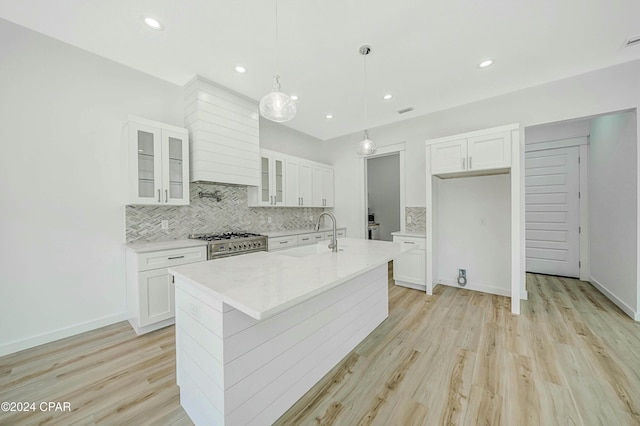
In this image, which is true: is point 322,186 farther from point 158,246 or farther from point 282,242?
point 158,246

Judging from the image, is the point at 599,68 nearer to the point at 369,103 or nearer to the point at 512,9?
the point at 512,9

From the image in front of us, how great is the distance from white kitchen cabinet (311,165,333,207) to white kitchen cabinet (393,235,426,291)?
1797 millimetres

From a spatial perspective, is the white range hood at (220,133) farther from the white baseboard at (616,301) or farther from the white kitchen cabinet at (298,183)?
the white baseboard at (616,301)

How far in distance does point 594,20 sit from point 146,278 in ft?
15.7

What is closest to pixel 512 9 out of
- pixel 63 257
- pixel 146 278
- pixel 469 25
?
pixel 469 25

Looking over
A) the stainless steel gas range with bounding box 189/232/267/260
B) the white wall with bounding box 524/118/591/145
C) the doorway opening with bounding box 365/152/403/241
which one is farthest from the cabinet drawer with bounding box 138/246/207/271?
the white wall with bounding box 524/118/591/145

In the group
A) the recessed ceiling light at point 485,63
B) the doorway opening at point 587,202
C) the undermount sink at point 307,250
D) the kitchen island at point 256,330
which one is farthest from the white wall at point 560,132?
the kitchen island at point 256,330

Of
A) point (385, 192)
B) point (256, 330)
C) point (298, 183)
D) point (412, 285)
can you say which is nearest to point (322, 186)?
point (298, 183)

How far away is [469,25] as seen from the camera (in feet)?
6.95

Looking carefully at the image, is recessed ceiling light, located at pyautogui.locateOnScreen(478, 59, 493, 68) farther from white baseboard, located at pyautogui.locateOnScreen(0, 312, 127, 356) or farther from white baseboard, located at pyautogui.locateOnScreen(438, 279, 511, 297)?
white baseboard, located at pyautogui.locateOnScreen(0, 312, 127, 356)

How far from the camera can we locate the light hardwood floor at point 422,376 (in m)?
1.50

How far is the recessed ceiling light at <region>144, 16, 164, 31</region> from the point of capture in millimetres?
2039

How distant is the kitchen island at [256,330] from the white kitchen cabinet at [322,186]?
3066 millimetres

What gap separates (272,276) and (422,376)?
146 centimetres
